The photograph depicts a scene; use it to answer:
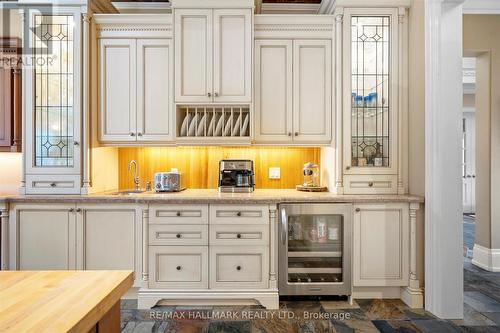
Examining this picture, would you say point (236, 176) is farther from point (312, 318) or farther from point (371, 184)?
point (312, 318)

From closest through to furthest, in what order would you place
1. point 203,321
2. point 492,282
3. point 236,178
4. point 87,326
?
point 87,326 < point 203,321 < point 236,178 < point 492,282

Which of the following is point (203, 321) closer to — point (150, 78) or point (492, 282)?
point (150, 78)

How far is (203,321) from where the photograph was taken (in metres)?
2.56

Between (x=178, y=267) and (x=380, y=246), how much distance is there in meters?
1.70

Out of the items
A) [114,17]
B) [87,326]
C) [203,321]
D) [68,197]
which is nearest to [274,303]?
[203,321]

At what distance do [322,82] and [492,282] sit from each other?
2664mm

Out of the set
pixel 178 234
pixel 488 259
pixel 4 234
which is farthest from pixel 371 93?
pixel 4 234

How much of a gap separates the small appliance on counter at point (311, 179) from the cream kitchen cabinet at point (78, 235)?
1538 mm

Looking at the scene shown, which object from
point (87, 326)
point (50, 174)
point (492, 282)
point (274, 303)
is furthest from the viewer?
point (492, 282)

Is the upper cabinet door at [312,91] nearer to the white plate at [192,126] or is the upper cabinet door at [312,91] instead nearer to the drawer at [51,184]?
the white plate at [192,126]

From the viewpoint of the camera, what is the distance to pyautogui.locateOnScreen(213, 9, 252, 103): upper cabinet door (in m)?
2.99

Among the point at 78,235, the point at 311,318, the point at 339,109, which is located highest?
the point at 339,109

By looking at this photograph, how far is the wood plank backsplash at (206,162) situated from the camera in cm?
349

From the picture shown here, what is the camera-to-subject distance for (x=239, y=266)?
2787 mm
